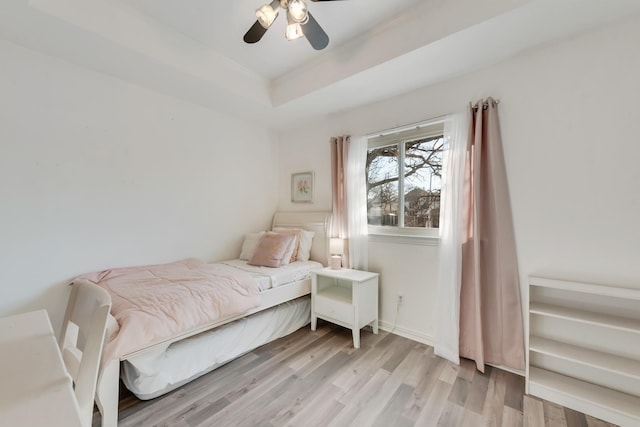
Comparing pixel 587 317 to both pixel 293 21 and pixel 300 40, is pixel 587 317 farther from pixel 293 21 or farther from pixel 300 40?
pixel 300 40

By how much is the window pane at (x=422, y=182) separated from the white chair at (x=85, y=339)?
2.39 meters

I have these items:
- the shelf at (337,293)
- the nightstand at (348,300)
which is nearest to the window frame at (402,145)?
the nightstand at (348,300)

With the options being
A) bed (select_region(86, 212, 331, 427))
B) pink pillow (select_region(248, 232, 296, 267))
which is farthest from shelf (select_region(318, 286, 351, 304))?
pink pillow (select_region(248, 232, 296, 267))

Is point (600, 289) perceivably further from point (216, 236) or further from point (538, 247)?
point (216, 236)

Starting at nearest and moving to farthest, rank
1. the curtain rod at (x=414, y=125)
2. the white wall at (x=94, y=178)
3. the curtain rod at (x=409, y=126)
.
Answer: the white wall at (x=94, y=178) → the curtain rod at (x=414, y=125) → the curtain rod at (x=409, y=126)

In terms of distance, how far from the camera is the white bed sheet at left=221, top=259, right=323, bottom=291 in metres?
2.37

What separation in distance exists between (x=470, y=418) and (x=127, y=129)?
3.45 metres

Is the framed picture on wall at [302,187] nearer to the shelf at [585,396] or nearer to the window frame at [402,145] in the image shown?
the window frame at [402,145]

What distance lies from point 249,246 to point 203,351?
4.36 feet

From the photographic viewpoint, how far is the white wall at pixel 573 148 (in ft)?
5.22

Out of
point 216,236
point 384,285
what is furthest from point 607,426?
point 216,236

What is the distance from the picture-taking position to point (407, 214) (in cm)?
264

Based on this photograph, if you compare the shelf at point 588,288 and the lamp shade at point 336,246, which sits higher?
the lamp shade at point 336,246

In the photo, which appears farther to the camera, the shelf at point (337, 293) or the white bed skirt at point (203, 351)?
the shelf at point (337, 293)
